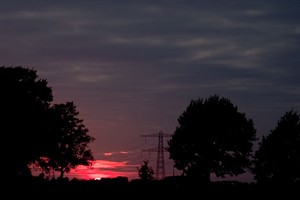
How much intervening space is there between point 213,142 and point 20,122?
3507 cm

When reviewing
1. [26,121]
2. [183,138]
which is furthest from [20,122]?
[183,138]

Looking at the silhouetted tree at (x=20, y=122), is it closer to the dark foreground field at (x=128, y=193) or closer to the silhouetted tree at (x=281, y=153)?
the dark foreground field at (x=128, y=193)

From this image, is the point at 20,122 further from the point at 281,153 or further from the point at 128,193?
the point at 281,153

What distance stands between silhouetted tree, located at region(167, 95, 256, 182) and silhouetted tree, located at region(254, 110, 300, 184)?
3.88 metres

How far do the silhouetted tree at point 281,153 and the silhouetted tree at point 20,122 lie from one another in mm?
34759

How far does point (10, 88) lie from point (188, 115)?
114 ft

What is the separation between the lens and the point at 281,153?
95562 mm

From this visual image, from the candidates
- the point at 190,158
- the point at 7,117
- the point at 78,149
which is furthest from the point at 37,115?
the point at 190,158

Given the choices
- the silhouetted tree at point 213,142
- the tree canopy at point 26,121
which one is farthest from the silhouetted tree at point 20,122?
the silhouetted tree at point 213,142

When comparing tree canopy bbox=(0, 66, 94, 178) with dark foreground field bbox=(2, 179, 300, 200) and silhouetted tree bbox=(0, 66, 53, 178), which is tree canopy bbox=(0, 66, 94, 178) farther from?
dark foreground field bbox=(2, 179, 300, 200)

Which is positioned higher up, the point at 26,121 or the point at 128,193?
the point at 26,121

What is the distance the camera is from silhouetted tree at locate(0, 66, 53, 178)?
267 feet

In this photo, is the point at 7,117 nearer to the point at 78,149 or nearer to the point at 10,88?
the point at 10,88

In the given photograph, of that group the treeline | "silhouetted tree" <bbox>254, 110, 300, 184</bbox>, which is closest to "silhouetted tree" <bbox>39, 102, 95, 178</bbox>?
the treeline
